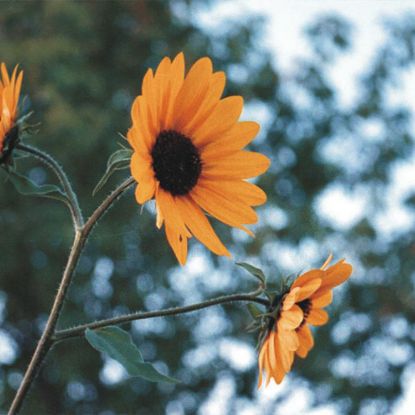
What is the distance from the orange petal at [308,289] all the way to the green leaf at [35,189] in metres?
0.39

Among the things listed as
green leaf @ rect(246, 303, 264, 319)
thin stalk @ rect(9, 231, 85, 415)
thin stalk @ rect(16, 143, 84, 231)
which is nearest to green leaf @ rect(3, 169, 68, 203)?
thin stalk @ rect(16, 143, 84, 231)

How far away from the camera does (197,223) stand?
50.3 inches

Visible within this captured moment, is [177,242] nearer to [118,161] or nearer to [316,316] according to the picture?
[118,161]

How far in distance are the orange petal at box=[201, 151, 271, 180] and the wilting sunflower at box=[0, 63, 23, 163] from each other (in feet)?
1.01

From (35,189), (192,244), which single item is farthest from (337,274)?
(192,244)

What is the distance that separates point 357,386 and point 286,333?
8.04 metres

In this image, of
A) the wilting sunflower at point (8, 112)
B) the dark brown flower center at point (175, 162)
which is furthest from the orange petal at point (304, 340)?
the wilting sunflower at point (8, 112)

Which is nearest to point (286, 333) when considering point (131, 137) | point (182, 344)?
point (131, 137)

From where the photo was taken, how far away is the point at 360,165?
10.7 metres

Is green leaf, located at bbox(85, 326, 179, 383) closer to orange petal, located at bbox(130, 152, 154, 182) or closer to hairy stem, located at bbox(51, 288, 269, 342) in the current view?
hairy stem, located at bbox(51, 288, 269, 342)

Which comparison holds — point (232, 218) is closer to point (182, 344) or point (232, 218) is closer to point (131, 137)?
point (131, 137)

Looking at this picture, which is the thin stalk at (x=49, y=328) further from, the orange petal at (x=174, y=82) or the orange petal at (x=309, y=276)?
the orange petal at (x=309, y=276)

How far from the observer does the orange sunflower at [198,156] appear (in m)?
Result: 1.18

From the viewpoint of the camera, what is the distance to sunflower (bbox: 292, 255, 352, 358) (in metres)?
1.25
